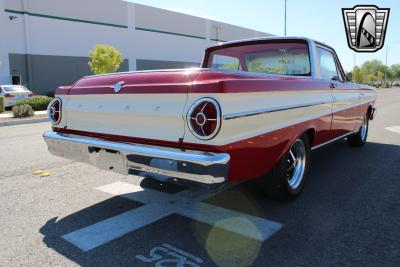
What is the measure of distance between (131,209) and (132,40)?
120ft

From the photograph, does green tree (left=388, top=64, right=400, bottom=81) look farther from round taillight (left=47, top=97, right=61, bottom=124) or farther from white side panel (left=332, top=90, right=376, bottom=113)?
round taillight (left=47, top=97, right=61, bottom=124)

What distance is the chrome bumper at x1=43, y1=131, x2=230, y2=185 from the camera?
107 inches

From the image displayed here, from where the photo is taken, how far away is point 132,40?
125 ft

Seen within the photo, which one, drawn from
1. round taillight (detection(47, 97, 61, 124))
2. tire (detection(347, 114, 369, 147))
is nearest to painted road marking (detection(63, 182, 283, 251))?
round taillight (detection(47, 97, 61, 124))

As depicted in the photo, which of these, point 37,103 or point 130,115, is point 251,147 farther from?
point 37,103

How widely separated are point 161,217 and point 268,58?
2699 mm

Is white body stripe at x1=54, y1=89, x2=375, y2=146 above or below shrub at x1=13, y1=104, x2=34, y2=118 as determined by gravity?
above

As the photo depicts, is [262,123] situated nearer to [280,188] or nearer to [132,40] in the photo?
[280,188]

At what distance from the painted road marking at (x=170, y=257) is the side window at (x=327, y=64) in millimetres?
3045

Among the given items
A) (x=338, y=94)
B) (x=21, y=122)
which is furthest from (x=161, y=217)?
(x=21, y=122)

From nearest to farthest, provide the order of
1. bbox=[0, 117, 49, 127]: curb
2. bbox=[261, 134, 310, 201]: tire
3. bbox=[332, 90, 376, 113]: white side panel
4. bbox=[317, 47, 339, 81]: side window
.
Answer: bbox=[261, 134, 310, 201]: tire
bbox=[317, 47, 339, 81]: side window
bbox=[332, 90, 376, 113]: white side panel
bbox=[0, 117, 49, 127]: curb

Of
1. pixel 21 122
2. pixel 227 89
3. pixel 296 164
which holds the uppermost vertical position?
pixel 227 89

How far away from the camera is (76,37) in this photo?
3300cm

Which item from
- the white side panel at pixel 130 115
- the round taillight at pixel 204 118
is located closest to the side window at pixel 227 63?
the white side panel at pixel 130 115
